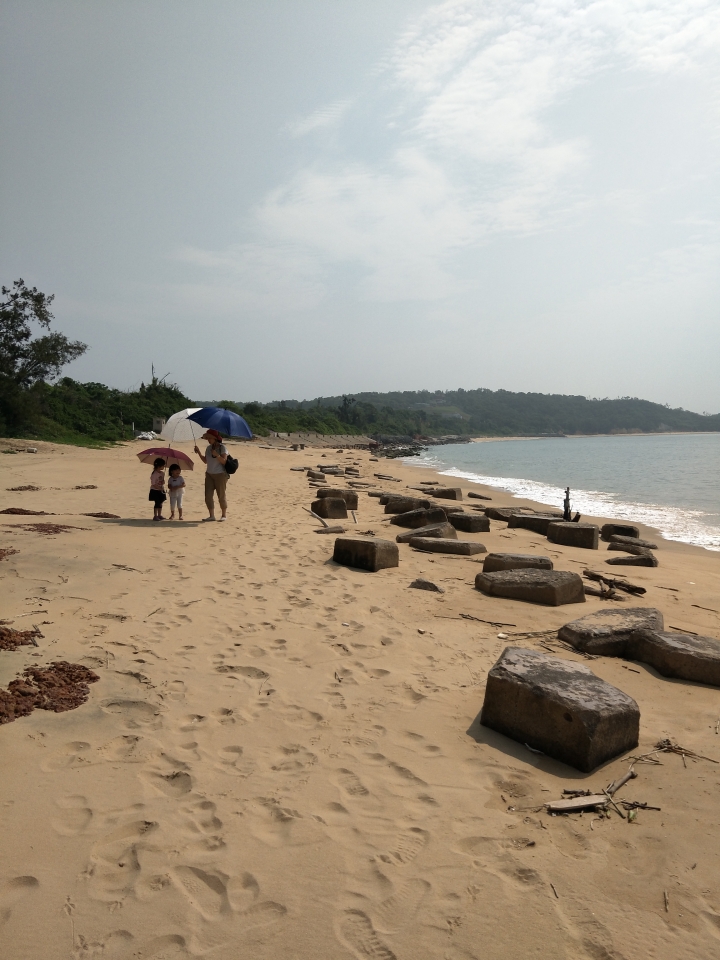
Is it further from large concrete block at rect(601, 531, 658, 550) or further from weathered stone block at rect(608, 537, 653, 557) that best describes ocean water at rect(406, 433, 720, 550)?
weathered stone block at rect(608, 537, 653, 557)

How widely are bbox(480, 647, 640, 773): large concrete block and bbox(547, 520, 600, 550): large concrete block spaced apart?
289 inches

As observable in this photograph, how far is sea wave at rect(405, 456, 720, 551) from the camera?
46.9ft

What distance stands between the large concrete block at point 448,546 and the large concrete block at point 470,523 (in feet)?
7.05

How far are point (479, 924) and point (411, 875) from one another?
32 centimetres

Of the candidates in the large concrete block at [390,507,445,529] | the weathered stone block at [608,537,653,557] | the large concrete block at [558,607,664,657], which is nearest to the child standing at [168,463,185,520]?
the large concrete block at [390,507,445,529]

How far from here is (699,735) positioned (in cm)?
357

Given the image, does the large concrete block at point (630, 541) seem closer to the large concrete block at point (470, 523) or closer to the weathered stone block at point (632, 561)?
the weathered stone block at point (632, 561)

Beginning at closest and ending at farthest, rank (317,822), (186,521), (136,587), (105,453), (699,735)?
(317,822) < (699,735) < (136,587) < (186,521) < (105,453)

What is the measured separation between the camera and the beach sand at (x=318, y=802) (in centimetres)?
215

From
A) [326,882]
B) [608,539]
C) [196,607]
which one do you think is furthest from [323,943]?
[608,539]

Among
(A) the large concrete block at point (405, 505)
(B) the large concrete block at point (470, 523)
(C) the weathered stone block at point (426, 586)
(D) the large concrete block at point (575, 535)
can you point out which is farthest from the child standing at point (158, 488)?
(D) the large concrete block at point (575, 535)

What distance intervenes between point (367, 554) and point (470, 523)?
4104 millimetres

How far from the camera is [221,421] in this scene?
10703 millimetres

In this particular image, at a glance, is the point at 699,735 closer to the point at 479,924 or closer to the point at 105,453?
the point at 479,924
